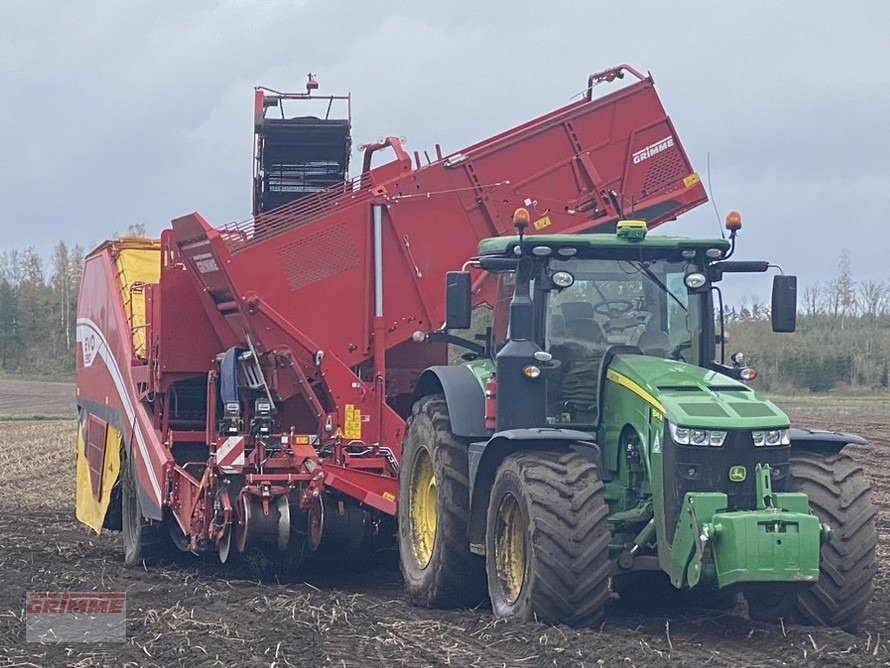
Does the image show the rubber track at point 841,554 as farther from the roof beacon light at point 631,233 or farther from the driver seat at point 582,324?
the roof beacon light at point 631,233

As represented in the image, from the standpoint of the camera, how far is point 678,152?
1225 centimetres

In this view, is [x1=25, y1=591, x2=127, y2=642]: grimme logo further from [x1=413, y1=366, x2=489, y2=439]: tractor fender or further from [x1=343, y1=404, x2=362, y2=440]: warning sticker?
[x1=413, y1=366, x2=489, y2=439]: tractor fender

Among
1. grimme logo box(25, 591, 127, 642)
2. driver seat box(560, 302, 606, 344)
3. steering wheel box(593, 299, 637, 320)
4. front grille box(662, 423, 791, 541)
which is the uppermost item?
steering wheel box(593, 299, 637, 320)

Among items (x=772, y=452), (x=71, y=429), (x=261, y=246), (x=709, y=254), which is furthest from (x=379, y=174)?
(x=71, y=429)

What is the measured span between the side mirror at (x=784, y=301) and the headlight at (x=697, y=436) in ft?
4.69

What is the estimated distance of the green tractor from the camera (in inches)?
303

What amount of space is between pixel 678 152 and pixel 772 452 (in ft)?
16.3

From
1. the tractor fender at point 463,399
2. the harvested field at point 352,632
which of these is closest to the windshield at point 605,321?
the tractor fender at point 463,399

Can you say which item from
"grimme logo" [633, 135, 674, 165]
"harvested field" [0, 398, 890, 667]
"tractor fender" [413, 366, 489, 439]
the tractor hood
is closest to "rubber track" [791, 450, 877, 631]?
"harvested field" [0, 398, 890, 667]

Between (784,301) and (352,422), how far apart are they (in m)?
3.97

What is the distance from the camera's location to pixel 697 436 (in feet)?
25.2

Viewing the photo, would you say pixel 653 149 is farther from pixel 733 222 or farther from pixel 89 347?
pixel 89 347

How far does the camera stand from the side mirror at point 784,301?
886 centimetres

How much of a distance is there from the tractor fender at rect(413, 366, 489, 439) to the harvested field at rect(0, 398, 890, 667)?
1.21m
